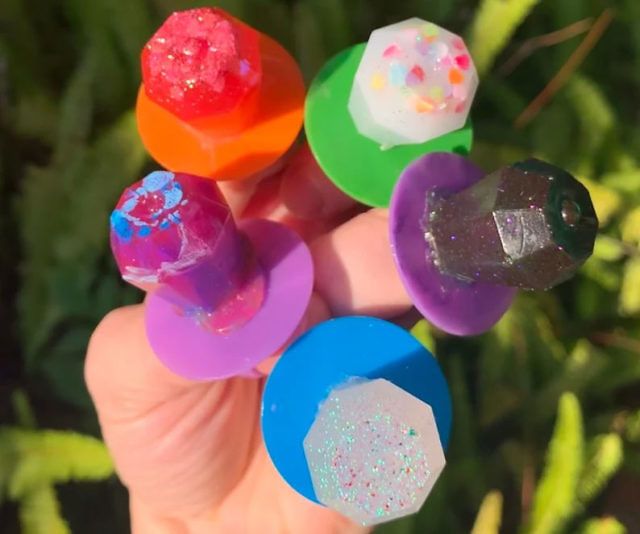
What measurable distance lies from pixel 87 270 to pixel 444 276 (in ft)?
1.24

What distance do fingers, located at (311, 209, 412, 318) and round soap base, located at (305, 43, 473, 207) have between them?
4cm

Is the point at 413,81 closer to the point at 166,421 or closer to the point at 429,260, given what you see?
the point at 429,260

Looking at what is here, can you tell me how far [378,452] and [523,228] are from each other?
0.14 metres

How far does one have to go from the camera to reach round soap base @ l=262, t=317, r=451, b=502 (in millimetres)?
502

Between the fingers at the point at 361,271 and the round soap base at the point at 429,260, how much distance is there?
63 mm

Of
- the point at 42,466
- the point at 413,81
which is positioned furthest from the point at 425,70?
the point at 42,466

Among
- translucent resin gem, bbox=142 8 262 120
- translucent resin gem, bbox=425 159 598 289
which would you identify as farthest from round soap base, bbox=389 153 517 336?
translucent resin gem, bbox=142 8 262 120

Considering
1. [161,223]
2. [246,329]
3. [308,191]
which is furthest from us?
[308,191]

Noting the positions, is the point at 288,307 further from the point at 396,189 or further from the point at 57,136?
the point at 57,136

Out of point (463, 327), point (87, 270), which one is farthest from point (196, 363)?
point (87, 270)

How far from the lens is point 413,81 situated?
51cm

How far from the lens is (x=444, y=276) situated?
0.51 metres

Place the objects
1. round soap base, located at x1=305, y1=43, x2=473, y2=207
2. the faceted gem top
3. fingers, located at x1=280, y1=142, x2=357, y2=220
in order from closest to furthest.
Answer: the faceted gem top, round soap base, located at x1=305, y1=43, x2=473, y2=207, fingers, located at x1=280, y1=142, x2=357, y2=220

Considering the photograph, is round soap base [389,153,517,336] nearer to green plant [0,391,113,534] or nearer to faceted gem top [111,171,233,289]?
faceted gem top [111,171,233,289]
